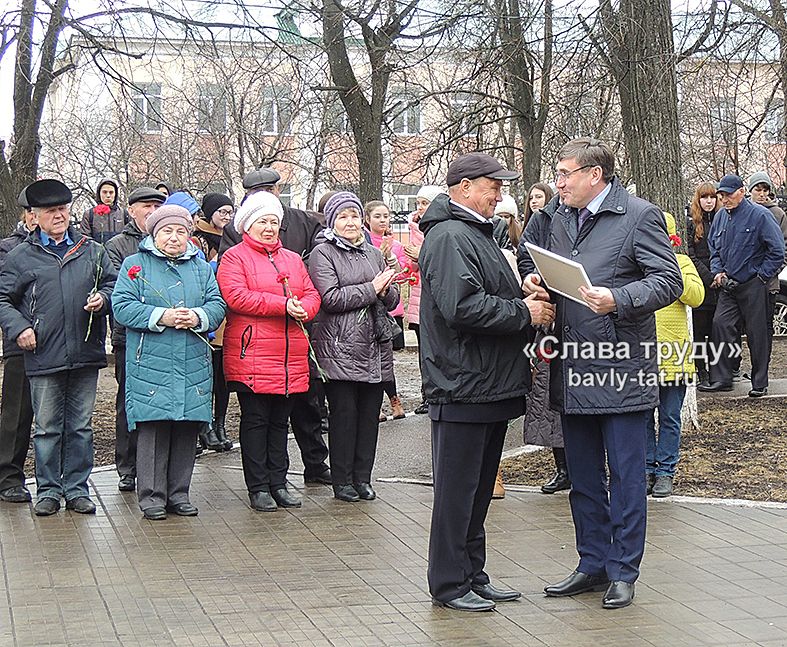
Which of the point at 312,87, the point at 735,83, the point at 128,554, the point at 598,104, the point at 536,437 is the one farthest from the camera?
the point at 312,87

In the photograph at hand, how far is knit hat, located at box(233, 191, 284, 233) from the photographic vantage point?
823 cm

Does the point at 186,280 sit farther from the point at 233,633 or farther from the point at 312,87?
the point at 312,87

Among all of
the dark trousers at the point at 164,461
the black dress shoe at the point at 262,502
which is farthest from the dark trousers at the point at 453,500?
the dark trousers at the point at 164,461

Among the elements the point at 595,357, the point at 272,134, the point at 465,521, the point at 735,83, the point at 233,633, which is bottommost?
the point at 233,633

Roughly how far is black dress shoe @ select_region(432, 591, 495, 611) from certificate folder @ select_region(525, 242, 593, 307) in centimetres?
149

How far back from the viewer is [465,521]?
5.90 metres

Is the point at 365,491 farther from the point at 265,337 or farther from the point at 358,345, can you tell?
the point at 265,337

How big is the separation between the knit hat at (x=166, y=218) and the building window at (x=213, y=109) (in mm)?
22110

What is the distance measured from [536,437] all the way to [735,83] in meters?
6.28

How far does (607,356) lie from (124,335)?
404 cm

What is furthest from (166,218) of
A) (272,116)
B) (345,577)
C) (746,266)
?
(272,116)

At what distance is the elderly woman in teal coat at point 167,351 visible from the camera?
785 centimetres

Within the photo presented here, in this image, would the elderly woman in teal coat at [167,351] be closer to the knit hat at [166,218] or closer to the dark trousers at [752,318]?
the knit hat at [166,218]

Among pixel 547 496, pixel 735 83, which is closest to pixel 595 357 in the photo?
pixel 547 496
